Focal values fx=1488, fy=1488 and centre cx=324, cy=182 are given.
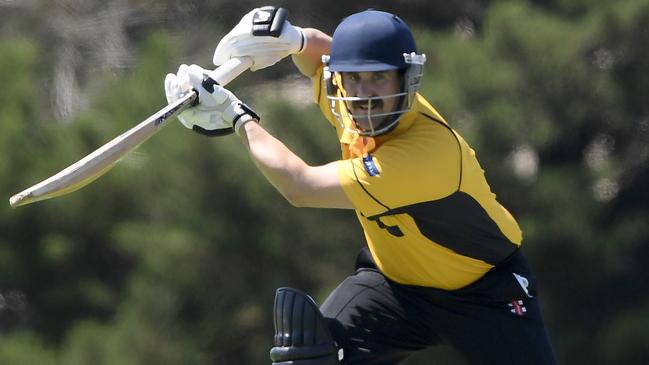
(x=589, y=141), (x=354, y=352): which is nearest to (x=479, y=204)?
(x=354, y=352)

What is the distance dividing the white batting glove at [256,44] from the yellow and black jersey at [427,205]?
0.44 m

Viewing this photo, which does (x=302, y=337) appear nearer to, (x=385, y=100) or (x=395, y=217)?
(x=395, y=217)

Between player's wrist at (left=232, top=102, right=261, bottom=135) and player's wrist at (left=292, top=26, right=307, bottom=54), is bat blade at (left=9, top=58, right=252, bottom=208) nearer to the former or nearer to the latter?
player's wrist at (left=232, top=102, right=261, bottom=135)

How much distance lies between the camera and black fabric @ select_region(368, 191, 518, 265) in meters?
4.39

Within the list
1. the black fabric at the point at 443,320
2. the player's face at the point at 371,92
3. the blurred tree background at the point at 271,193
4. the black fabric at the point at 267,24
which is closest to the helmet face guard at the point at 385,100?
the player's face at the point at 371,92

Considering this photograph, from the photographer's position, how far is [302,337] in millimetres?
4484

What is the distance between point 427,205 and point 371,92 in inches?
14.6

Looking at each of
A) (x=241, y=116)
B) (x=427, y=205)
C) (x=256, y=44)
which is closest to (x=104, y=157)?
(x=241, y=116)

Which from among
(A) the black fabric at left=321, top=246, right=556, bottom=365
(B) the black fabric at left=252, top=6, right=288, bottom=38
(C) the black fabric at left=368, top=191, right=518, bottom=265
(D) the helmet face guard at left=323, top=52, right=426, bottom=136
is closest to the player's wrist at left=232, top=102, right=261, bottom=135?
(D) the helmet face guard at left=323, top=52, right=426, bottom=136

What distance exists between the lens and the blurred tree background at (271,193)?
9.98 m

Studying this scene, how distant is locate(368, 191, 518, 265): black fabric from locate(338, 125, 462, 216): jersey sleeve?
34 mm

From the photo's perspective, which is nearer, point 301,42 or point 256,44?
point 256,44

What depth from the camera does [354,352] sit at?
4.60 m

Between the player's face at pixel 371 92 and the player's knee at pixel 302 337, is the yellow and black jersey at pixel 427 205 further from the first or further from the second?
the player's knee at pixel 302 337
